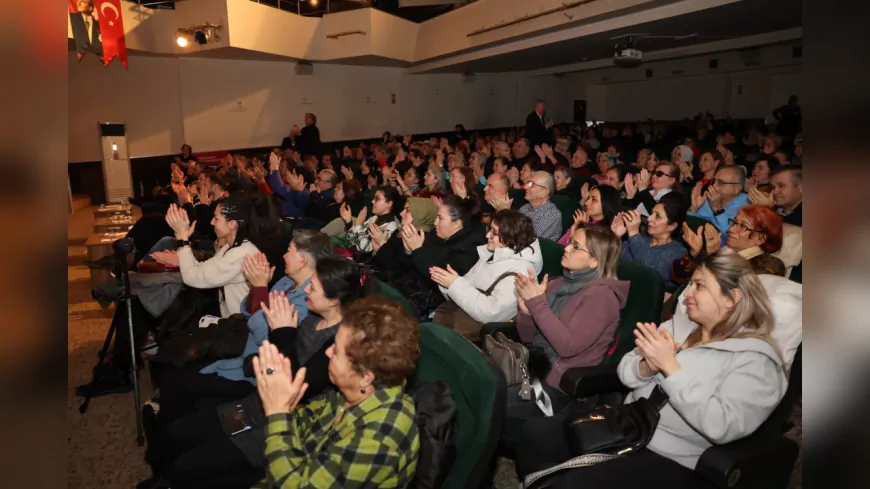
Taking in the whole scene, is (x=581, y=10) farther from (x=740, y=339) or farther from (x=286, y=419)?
(x=286, y=419)

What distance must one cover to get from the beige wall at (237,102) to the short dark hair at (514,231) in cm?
744

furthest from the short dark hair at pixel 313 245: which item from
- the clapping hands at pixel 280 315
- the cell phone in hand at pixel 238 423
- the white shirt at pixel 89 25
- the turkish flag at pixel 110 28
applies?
the turkish flag at pixel 110 28

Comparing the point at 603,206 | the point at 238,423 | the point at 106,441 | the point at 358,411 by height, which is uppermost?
the point at 603,206

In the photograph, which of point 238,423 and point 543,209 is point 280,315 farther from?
point 543,209

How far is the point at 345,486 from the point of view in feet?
4.94

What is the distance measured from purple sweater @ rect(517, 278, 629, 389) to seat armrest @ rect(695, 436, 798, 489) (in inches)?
28.3

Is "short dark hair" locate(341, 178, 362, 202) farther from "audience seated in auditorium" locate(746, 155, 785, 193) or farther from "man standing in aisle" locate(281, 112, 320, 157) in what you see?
"man standing in aisle" locate(281, 112, 320, 157)

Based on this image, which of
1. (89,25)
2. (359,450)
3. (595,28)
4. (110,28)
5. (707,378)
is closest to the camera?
(359,450)

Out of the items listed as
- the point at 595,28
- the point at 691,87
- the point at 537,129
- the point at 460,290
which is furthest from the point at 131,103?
the point at 691,87

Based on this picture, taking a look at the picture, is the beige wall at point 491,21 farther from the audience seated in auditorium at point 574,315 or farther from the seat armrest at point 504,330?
the seat armrest at point 504,330

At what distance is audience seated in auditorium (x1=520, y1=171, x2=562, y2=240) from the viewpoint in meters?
4.16

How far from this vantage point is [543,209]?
4199mm

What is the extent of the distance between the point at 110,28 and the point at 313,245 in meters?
6.47
